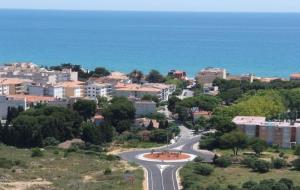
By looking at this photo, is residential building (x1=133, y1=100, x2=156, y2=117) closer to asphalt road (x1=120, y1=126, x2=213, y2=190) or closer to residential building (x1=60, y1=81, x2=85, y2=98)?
asphalt road (x1=120, y1=126, x2=213, y2=190)

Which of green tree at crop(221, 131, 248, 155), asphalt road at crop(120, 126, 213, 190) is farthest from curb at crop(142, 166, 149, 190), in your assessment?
green tree at crop(221, 131, 248, 155)

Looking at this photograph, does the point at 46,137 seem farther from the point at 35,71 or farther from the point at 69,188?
the point at 35,71

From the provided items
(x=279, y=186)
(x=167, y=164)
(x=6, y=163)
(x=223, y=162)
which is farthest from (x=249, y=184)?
(x=6, y=163)

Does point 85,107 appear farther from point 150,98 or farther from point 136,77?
point 136,77

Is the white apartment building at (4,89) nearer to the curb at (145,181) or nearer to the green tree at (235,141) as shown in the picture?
the green tree at (235,141)

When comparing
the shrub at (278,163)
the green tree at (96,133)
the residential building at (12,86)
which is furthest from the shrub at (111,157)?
the residential building at (12,86)

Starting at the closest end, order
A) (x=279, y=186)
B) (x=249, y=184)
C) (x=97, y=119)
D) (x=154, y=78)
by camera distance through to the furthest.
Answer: (x=279, y=186) < (x=249, y=184) < (x=97, y=119) < (x=154, y=78)
